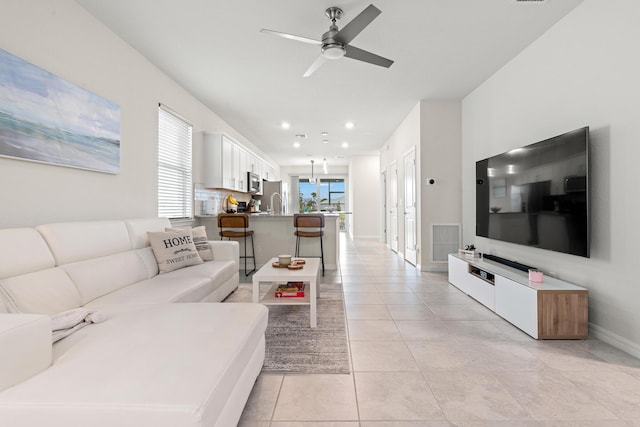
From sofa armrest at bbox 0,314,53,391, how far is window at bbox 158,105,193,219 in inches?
119

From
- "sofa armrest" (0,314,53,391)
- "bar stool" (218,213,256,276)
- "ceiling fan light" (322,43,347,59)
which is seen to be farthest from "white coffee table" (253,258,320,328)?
"ceiling fan light" (322,43,347,59)

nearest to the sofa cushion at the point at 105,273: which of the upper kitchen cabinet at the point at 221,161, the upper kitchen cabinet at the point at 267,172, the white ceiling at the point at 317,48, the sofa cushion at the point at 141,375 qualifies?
the sofa cushion at the point at 141,375

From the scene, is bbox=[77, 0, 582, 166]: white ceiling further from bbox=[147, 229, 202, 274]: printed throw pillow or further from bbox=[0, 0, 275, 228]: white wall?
bbox=[147, 229, 202, 274]: printed throw pillow

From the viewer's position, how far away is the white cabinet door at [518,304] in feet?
8.12

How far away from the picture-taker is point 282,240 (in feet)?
17.6

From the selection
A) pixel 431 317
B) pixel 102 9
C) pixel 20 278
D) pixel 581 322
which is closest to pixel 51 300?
pixel 20 278

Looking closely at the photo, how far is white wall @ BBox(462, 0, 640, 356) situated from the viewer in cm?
221

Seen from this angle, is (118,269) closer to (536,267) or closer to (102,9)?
(102,9)

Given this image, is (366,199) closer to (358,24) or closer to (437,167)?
(437,167)

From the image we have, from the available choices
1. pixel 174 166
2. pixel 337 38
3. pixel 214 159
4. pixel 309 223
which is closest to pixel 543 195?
pixel 337 38

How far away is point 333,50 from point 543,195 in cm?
236

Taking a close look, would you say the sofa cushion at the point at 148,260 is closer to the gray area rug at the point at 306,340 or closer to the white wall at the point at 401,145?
the gray area rug at the point at 306,340

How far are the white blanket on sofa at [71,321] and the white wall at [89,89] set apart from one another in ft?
3.50

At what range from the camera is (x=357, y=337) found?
2516mm
